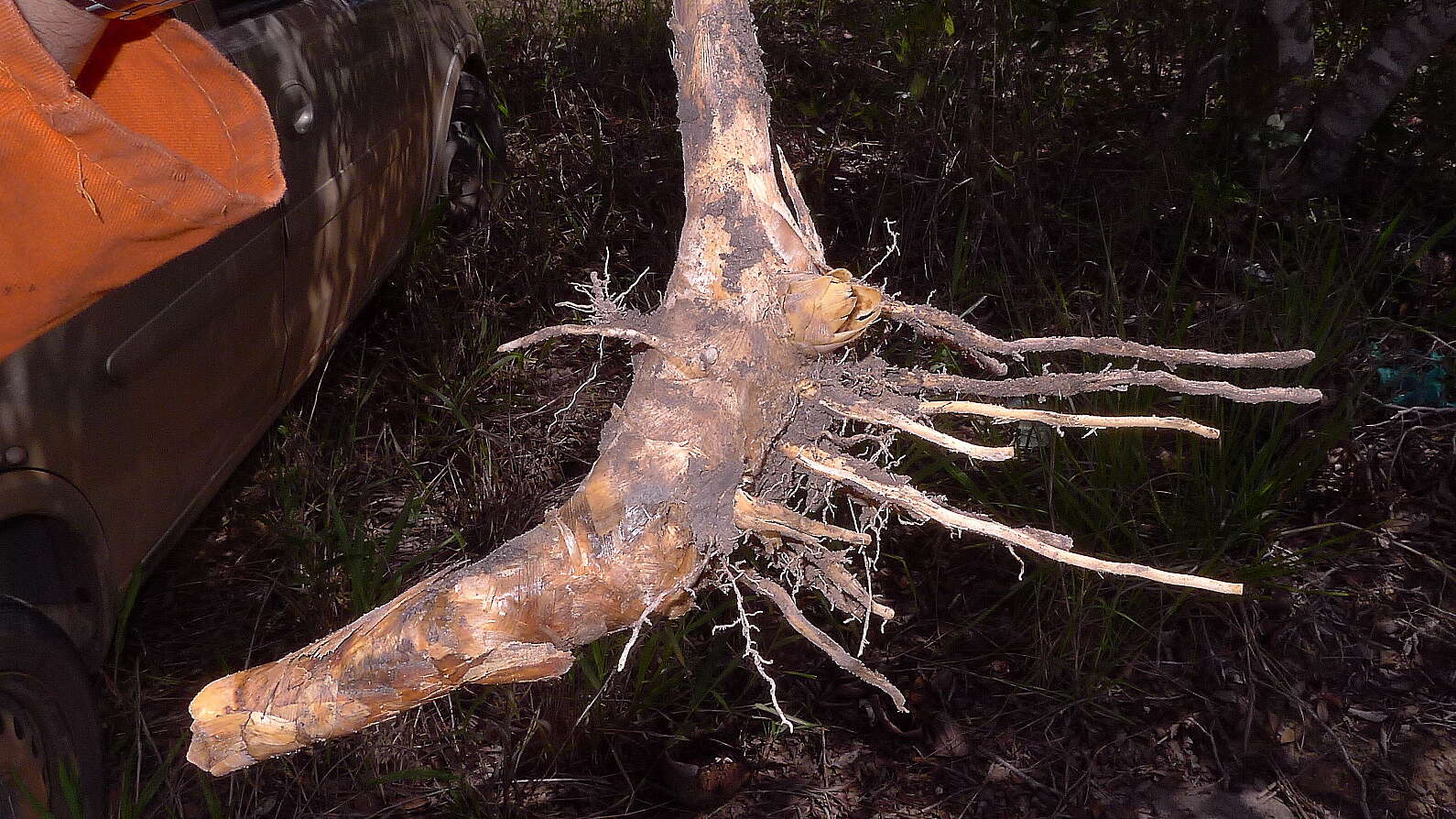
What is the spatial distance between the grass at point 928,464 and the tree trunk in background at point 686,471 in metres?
0.72

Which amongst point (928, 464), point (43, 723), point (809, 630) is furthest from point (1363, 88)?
point (43, 723)

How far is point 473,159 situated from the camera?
12.6 feet

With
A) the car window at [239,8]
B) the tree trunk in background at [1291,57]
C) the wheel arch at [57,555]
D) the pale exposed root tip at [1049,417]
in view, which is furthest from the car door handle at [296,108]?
the tree trunk in background at [1291,57]

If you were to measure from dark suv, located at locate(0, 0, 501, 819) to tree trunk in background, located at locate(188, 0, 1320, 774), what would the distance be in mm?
648

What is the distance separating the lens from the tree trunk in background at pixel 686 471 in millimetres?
1193

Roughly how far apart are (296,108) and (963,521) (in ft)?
6.39

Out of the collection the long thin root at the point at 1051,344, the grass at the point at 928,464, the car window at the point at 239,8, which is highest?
the car window at the point at 239,8

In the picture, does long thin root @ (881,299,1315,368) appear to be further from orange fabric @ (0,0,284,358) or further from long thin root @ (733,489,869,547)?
orange fabric @ (0,0,284,358)

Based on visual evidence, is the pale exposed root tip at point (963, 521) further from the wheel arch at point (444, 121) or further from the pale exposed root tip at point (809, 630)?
the wheel arch at point (444, 121)

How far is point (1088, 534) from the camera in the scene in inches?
92.4

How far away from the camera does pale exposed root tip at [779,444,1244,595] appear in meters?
1.13

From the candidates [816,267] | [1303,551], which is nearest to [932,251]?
[1303,551]

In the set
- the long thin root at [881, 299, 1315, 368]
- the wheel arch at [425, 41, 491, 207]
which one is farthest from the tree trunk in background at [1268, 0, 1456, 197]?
the wheel arch at [425, 41, 491, 207]

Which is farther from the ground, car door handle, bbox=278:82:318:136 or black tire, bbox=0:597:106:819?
car door handle, bbox=278:82:318:136
